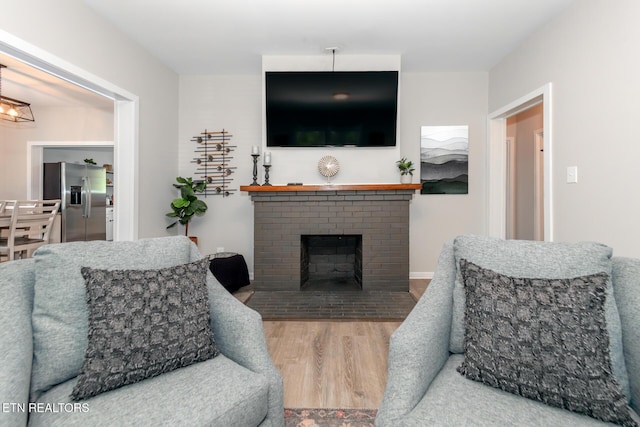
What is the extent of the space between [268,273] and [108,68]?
2455 millimetres

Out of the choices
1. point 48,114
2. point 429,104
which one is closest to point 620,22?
point 429,104

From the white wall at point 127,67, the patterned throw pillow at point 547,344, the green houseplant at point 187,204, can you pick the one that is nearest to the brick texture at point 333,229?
the green houseplant at point 187,204

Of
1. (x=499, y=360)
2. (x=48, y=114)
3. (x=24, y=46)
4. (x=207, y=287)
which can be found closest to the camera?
(x=499, y=360)

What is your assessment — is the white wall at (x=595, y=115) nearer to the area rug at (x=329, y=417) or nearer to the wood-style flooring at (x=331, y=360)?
the wood-style flooring at (x=331, y=360)

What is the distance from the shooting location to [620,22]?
213 centimetres

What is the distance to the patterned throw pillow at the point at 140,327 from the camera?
1.01 metres

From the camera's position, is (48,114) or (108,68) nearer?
(108,68)

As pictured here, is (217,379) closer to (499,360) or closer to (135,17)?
(499,360)

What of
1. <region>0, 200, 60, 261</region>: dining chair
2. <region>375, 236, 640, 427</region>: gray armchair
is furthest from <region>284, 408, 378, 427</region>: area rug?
<region>0, 200, 60, 261</region>: dining chair

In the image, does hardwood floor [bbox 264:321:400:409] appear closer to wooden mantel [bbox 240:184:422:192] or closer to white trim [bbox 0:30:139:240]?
wooden mantel [bbox 240:184:422:192]

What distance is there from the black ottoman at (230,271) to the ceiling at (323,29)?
224cm

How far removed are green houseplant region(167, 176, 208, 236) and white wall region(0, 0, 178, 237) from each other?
0.18m

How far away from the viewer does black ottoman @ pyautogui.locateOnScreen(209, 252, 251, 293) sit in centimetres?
340

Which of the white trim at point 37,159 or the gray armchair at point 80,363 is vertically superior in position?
the white trim at point 37,159
